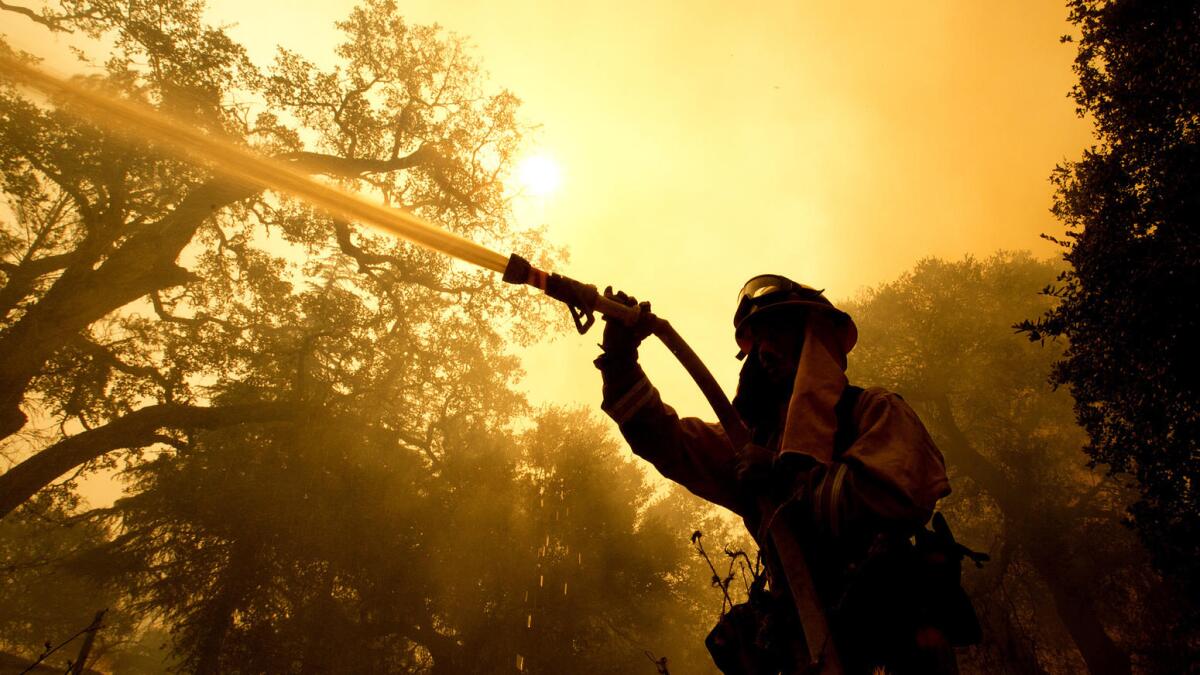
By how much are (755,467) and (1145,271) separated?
1161 centimetres

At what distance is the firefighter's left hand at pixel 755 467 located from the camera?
96.0 inches

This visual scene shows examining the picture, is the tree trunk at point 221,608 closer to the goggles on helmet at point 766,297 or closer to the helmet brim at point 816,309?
the goggles on helmet at point 766,297

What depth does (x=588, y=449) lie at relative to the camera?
27266 millimetres

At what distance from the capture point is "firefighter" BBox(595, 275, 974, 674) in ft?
5.84

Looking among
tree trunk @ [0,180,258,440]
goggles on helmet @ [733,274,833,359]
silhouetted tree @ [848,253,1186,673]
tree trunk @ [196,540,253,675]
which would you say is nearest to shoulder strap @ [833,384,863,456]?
goggles on helmet @ [733,274,833,359]

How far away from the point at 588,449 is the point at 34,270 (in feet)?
71.9

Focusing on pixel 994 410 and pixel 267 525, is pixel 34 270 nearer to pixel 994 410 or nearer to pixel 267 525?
pixel 267 525

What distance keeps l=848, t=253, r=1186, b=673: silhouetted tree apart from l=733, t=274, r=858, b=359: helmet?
22485 mm

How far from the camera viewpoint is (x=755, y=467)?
2.45 m

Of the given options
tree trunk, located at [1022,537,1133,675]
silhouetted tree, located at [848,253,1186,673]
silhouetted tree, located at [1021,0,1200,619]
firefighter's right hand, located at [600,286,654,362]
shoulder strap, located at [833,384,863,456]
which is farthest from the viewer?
silhouetted tree, located at [848,253,1186,673]

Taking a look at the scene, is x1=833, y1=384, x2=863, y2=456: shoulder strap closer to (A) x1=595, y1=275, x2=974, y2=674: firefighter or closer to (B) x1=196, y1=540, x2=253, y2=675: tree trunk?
(A) x1=595, y1=275, x2=974, y2=674: firefighter

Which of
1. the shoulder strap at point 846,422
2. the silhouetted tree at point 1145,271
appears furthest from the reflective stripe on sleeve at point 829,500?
the silhouetted tree at point 1145,271

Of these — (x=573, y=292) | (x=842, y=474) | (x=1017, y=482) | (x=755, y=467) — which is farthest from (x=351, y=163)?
(x=1017, y=482)

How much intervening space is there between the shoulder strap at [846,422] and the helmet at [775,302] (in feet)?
1.72
